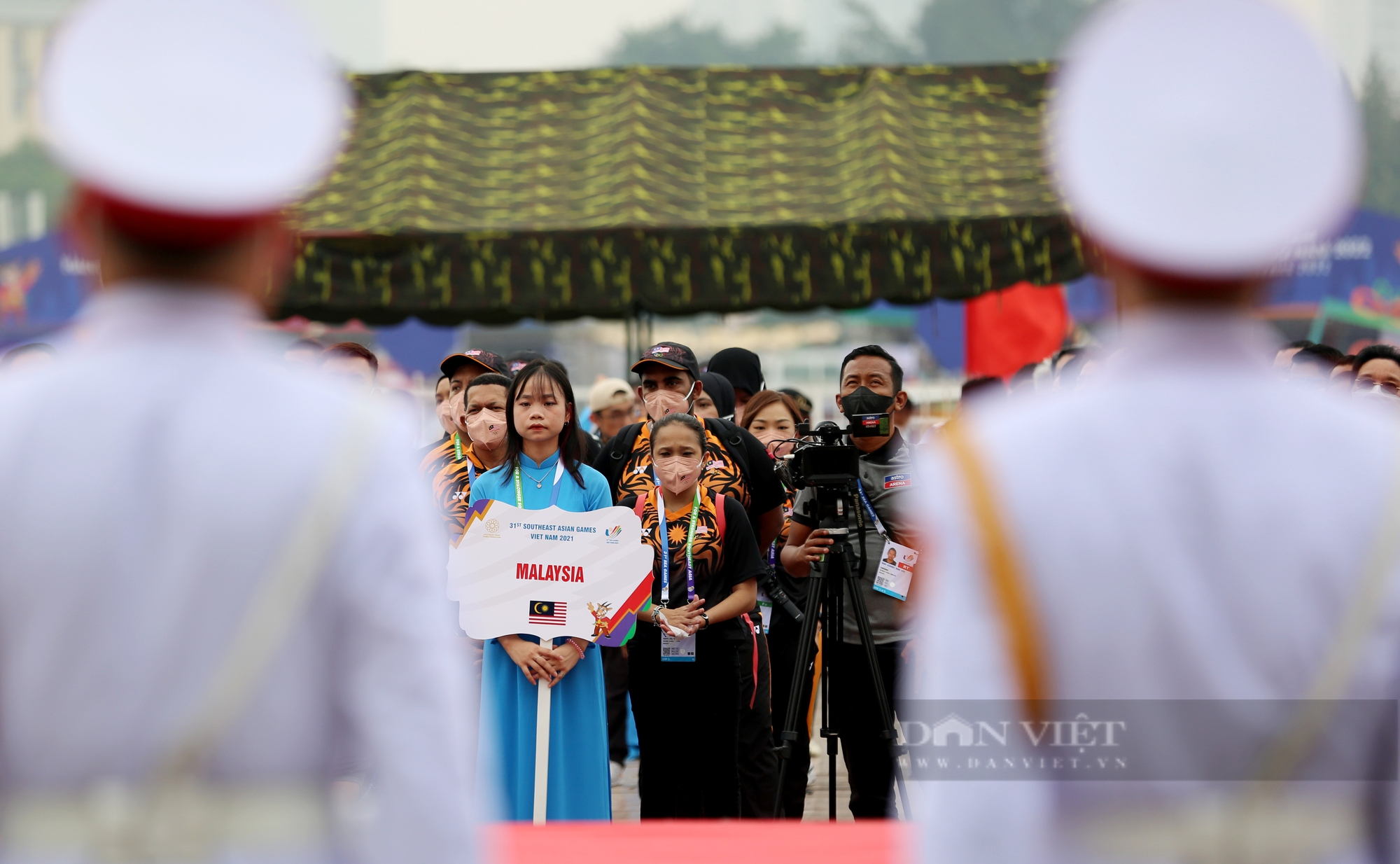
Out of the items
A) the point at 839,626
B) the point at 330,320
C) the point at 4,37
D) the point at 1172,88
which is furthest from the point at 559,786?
the point at 4,37

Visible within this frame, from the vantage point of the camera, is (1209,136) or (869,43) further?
(869,43)

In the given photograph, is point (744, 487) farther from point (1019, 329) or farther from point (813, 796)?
point (1019, 329)

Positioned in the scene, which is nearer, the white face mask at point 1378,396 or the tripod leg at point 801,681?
the white face mask at point 1378,396

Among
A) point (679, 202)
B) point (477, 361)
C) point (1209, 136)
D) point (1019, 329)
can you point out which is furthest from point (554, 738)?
point (1019, 329)

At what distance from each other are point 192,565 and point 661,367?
4.18 m

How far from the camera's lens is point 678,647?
460 cm

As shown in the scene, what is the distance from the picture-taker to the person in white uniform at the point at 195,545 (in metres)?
1.25

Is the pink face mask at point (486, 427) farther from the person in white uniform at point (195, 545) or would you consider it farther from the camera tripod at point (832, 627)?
the person in white uniform at point (195, 545)

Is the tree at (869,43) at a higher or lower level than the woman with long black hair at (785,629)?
higher

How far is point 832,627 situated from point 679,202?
3.48 meters

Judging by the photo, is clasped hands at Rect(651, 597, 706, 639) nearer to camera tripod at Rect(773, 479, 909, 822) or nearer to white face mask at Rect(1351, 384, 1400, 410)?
camera tripod at Rect(773, 479, 909, 822)

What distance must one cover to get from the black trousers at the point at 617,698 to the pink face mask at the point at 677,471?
8.20ft

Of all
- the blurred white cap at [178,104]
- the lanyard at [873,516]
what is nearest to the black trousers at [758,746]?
the lanyard at [873,516]

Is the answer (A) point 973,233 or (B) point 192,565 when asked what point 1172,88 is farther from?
(A) point 973,233
